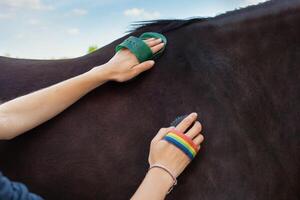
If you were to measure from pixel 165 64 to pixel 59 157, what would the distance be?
54cm

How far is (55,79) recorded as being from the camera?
1850mm

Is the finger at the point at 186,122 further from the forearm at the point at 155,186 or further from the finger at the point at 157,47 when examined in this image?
the finger at the point at 157,47

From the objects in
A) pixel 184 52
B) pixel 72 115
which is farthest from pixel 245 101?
pixel 72 115

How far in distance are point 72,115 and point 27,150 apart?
21 cm

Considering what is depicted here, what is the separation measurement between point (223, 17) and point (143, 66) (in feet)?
1.37

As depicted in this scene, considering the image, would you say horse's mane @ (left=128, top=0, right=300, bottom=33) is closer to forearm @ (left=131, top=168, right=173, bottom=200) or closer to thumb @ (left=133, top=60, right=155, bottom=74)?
thumb @ (left=133, top=60, right=155, bottom=74)

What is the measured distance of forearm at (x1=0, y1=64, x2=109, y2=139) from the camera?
1.58 meters

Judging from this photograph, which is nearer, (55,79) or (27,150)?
(27,150)

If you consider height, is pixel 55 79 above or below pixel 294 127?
above

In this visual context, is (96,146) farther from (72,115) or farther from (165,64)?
(165,64)

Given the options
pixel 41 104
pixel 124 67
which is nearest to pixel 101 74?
pixel 124 67

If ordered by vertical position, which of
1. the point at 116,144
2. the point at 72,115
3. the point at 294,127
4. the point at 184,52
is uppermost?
the point at 184,52

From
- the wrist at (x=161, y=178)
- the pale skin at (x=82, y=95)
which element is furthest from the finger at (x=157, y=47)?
the wrist at (x=161, y=178)

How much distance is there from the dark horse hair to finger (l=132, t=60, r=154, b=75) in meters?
0.05
